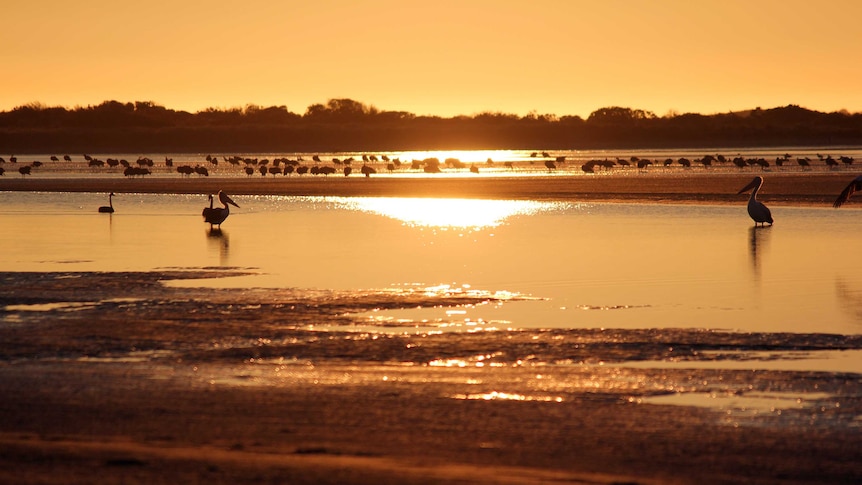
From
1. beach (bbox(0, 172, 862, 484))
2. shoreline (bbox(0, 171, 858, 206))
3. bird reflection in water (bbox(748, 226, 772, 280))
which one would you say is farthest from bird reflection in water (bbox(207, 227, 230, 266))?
shoreline (bbox(0, 171, 858, 206))

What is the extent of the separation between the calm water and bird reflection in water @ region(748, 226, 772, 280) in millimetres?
42

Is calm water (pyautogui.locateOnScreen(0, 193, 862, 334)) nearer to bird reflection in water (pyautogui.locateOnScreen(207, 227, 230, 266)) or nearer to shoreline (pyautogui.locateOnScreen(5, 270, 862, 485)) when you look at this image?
bird reflection in water (pyautogui.locateOnScreen(207, 227, 230, 266))

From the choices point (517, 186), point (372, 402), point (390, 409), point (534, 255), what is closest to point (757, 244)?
point (534, 255)

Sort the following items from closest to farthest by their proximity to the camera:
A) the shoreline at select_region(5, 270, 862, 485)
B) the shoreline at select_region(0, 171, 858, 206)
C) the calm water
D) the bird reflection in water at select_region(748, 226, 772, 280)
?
the shoreline at select_region(5, 270, 862, 485)
the calm water
the bird reflection in water at select_region(748, 226, 772, 280)
the shoreline at select_region(0, 171, 858, 206)

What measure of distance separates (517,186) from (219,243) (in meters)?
23.8

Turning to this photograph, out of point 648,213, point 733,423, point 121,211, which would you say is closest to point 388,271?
point 733,423

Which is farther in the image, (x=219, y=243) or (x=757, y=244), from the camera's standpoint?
(x=219, y=243)

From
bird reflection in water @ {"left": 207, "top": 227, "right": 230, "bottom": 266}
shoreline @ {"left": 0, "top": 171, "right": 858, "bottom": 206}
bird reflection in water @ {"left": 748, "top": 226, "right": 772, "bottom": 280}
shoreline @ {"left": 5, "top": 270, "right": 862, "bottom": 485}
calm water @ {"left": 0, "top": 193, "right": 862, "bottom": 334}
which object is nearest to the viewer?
shoreline @ {"left": 5, "top": 270, "right": 862, "bottom": 485}

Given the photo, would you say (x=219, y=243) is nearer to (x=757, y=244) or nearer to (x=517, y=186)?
(x=757, y=244)

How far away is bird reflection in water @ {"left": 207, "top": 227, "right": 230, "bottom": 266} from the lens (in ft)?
60.2

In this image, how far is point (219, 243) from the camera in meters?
20.9

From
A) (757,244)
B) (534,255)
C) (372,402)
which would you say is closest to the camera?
(372,402)

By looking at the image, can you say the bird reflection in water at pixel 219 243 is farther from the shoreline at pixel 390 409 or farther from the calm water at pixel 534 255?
the shoreline at pixel 390 409

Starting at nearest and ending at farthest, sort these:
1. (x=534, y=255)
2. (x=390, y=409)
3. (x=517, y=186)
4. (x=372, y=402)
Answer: (x=390, y=409) → (x=372, y=402) → (x=534, y=255) → (x=517, y=186)
